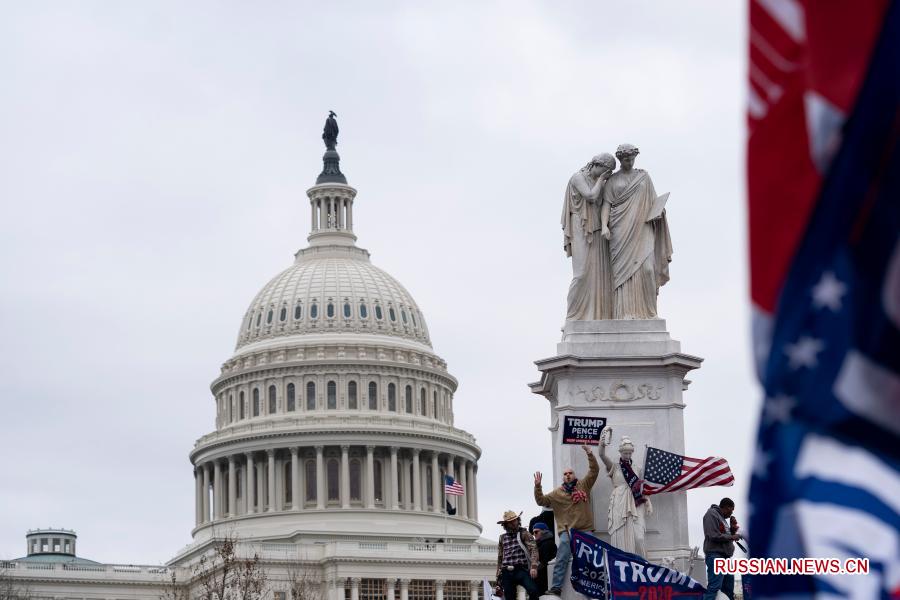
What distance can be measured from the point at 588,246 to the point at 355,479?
13799cm

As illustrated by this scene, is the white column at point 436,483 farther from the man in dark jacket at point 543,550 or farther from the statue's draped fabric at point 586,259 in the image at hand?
the man in dark jacket at point 543,550

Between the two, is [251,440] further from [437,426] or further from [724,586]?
[724,586]

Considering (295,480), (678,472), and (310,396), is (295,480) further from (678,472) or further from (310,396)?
(678,472)

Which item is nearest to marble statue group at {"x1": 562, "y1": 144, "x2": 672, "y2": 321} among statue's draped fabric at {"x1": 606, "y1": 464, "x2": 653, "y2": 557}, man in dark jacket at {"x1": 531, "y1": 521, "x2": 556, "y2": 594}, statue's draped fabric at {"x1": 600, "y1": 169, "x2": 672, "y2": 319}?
statue's draped fabric at {"x1": 600, "y1": 169, "x2": 672, "y2": 319}

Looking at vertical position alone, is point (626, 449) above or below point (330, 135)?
below

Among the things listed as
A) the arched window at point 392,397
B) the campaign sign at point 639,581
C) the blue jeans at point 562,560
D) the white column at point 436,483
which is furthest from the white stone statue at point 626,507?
the arched window at point 392,397

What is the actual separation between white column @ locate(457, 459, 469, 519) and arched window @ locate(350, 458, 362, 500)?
9245 mm

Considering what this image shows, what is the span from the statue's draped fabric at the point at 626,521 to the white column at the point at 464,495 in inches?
5595

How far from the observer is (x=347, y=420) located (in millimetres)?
156875

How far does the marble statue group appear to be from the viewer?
838 inches

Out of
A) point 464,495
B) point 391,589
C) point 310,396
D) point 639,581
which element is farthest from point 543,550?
point 464,495

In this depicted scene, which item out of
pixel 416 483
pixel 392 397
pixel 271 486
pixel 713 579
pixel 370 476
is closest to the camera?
pixel 713 579

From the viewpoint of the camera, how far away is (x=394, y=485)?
156125 mm

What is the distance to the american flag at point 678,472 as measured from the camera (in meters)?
20.4
